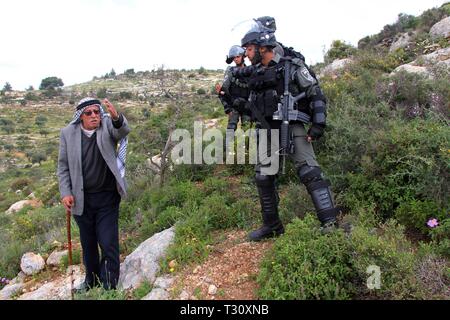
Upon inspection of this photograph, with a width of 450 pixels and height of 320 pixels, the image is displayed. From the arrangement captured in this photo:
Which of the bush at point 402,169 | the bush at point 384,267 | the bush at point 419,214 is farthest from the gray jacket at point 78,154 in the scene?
the bush at point 419,214

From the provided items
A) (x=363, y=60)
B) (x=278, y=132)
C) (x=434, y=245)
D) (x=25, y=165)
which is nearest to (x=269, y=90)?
(x=278, y=132)

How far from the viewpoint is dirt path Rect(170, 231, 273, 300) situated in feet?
11.5

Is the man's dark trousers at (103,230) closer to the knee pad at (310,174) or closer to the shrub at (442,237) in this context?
the knee pad at (310,174)

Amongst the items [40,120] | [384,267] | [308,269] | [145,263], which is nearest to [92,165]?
[145,263]

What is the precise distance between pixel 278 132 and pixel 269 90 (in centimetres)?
44

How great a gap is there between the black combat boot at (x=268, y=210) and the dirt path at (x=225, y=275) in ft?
0.33

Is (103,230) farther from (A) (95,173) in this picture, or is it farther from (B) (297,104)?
(B) (297,104)

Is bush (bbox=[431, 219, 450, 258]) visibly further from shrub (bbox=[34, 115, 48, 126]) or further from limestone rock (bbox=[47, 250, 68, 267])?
shrub (bbox=[34, 115, 48, 126])

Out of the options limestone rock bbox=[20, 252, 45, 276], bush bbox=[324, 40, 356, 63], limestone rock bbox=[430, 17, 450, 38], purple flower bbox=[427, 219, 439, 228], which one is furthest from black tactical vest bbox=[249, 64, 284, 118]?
bush bbox=[324, 40, 356, 63]

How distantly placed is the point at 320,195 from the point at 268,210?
67 centimetres

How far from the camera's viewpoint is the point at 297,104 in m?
3.86

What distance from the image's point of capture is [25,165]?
28.9 m

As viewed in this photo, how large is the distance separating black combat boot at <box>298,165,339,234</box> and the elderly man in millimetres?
1831
